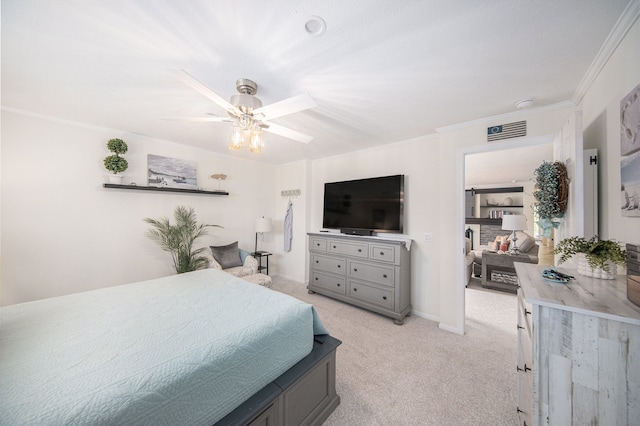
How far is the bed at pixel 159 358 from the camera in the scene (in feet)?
2.73

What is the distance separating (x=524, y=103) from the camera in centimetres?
204

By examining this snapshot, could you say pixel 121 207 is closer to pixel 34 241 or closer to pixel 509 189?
pixel 34 241

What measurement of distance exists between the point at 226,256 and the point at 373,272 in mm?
2424

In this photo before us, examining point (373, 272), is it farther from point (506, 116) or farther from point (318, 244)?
point (506, 116)

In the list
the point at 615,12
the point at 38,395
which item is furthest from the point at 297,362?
the point at 615,12

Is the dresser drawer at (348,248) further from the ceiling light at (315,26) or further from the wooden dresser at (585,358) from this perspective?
the ceiling light at (315,26)

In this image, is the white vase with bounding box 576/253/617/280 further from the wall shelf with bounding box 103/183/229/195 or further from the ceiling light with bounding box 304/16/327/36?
the wall shelf with bounding box 103/183/229/195

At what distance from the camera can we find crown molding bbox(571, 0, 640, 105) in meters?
1.12

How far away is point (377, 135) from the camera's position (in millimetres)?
3047

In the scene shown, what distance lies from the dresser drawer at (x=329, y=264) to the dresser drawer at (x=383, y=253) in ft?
1.69

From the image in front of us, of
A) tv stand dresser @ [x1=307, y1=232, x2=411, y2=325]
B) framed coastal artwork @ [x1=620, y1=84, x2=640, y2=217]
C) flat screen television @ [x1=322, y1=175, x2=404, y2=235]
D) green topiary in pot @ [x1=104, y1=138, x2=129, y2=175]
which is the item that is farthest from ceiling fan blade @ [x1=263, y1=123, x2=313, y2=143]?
green topiary in pot @ [x1=104, y1=138, x2=129, y2=175]

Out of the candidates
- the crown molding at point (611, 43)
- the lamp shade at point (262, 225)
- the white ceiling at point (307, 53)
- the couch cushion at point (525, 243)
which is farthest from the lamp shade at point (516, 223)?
the lamp shade at point (262, 225)

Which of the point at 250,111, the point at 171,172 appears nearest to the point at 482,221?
the point at 250,111

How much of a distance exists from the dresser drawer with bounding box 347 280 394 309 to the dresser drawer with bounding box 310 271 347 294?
0.15 m
